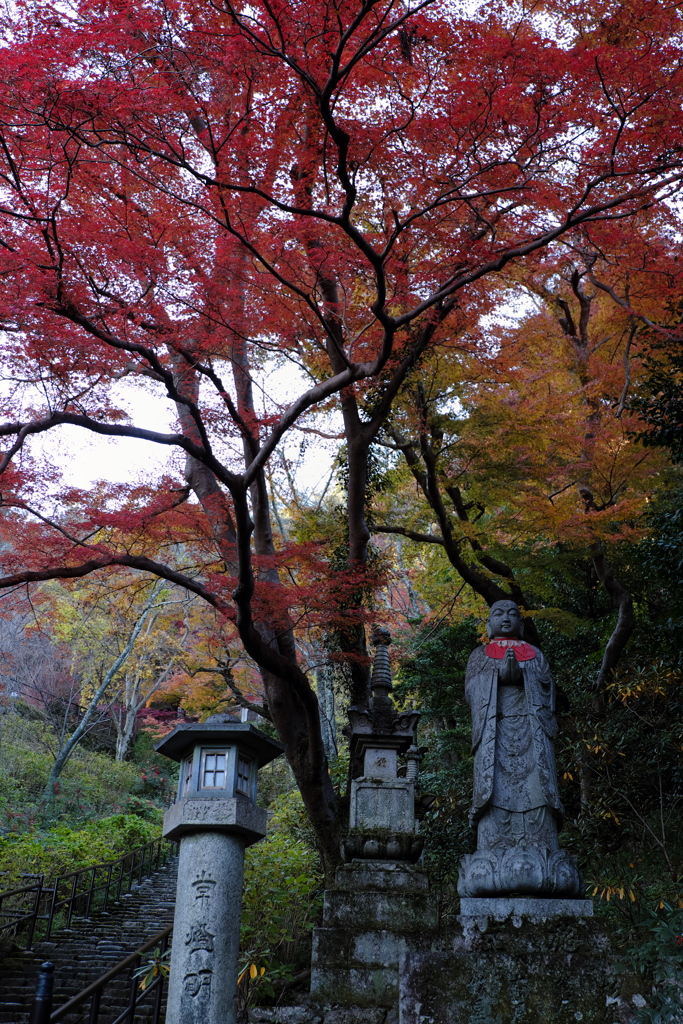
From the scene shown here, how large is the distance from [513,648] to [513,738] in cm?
66

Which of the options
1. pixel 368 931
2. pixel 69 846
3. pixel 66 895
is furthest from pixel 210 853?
pixel 69 846

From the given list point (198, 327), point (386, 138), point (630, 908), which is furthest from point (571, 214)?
point (630, 908)

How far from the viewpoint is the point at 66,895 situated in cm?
1228

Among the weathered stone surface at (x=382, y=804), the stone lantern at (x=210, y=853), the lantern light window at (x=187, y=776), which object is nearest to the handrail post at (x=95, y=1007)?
the stone lantern at (x=210, y=853)

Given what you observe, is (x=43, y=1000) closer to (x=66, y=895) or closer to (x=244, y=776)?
(x=244, y=776)

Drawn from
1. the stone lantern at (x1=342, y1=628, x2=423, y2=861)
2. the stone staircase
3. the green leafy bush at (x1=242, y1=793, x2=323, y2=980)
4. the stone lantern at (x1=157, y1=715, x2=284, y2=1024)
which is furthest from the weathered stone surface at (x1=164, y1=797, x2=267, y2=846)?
the stone staircase

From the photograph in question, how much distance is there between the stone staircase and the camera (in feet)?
26.4

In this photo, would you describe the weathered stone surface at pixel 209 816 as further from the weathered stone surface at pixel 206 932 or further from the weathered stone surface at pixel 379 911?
the weathered stone surface at pixel 379 911

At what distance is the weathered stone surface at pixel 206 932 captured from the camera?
5367 millimetres

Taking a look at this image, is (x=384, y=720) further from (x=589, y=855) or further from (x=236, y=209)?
(x=236, y=209)

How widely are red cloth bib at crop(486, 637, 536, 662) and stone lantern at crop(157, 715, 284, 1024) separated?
1.93 metres

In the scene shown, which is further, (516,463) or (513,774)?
(516,463)

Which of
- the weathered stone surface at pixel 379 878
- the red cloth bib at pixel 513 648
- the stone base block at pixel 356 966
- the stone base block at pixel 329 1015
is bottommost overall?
the stone base block at pixel 329 1015

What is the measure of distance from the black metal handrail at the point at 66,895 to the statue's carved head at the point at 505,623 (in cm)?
681
